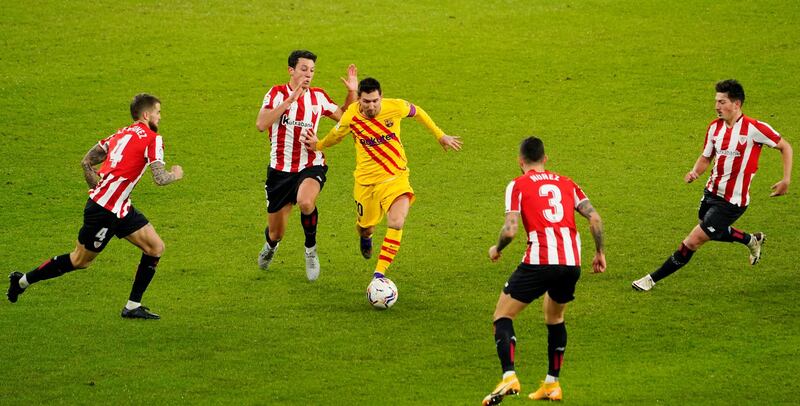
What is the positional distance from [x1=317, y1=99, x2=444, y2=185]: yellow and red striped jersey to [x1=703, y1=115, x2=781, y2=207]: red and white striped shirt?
3045 millimetres

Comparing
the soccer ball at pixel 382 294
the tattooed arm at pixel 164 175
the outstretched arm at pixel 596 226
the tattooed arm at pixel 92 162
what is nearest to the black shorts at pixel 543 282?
the outstretched arm at pixel 596 226

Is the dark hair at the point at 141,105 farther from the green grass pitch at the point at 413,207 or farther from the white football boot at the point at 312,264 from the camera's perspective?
the white football boot at the point at 312,264

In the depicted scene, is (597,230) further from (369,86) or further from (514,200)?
(369,86)

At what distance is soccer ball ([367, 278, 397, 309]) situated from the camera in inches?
429

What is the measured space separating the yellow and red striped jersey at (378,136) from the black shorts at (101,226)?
2.43 m

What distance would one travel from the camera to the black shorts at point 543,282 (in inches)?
330

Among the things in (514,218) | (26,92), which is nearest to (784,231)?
(514,218)

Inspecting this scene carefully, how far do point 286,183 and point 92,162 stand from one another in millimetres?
2434

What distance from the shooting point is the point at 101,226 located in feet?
33.8

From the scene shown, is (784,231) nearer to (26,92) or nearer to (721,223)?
(721,223)

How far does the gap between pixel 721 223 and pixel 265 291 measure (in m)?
5.05

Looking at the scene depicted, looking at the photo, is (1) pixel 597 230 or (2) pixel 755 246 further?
(2) pixel 755 246

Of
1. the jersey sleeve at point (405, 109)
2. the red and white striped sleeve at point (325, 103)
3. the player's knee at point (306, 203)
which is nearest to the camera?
the jersey sleeve at point (405, 109)

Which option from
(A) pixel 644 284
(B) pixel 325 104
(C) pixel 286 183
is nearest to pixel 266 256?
(C) pixel 286 183
